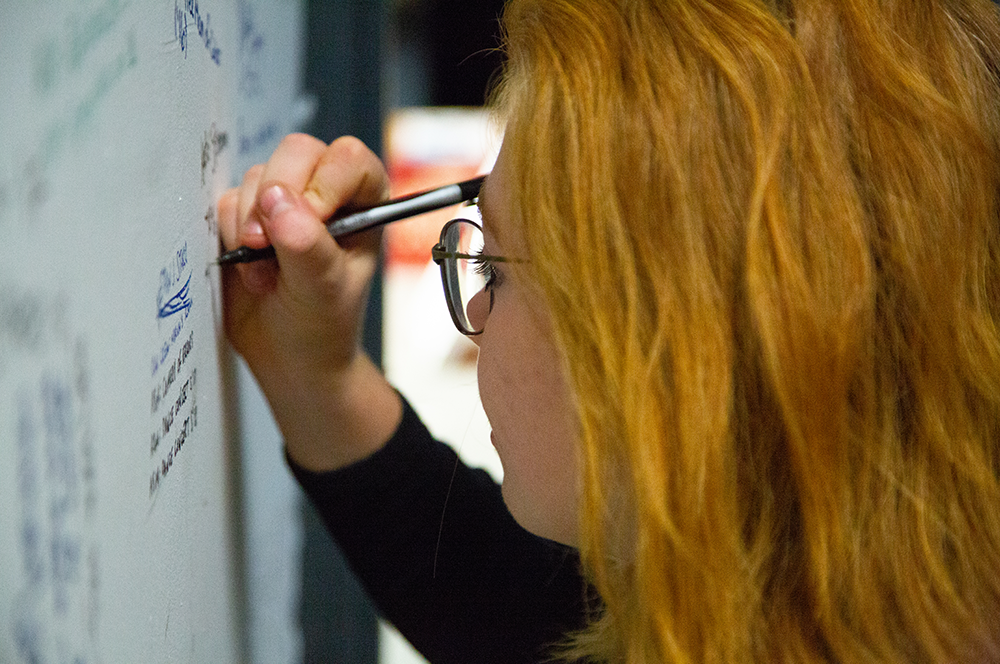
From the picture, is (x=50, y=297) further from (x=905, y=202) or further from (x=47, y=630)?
(x=905, y=202)

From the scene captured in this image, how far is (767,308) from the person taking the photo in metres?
0.44

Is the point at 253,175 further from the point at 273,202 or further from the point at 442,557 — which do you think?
the point at 442,557

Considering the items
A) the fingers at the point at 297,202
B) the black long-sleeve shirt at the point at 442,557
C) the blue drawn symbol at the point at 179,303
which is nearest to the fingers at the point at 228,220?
the fingers at the point at 297,202

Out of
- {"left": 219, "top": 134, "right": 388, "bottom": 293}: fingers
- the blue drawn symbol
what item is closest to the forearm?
{"left": 219, "top": 134, "right": 388, "bottom": 293}: fingers

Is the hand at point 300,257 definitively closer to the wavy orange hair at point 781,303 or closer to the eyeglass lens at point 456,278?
the eyeglass lens at point 456,278

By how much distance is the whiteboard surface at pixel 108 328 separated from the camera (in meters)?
0.22

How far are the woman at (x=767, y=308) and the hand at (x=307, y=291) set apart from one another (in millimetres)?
160

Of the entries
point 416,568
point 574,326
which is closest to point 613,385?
point 574,326

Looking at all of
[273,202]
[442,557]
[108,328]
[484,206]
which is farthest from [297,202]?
[442,557]

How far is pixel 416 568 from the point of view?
0.80 meters

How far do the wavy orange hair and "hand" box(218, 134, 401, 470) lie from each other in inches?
7.4

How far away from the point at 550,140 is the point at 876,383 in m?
0.25

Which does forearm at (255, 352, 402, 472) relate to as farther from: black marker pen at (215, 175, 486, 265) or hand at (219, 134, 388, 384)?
A: black marker pen at (215, 175, 486, 265)

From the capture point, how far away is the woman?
1.46 ft
